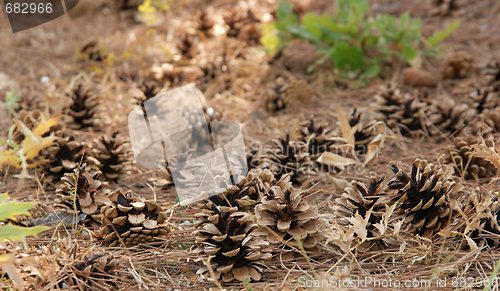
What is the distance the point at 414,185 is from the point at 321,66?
205cm

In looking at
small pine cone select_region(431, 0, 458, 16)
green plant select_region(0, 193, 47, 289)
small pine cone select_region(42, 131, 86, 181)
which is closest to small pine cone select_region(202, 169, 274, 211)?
green plant select_region(0, 193, 47, 289)

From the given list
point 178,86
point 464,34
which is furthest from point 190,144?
point 464,34

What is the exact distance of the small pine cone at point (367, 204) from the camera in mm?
2023

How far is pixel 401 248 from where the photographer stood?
6.50ft

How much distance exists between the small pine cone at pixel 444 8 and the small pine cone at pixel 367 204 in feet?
10.1

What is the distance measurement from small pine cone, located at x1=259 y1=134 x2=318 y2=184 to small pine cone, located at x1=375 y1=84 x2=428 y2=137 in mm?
630

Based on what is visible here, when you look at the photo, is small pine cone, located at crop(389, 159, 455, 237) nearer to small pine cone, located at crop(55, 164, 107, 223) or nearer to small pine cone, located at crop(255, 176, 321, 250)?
small pine cone, located at crop(255, 176, 321, 250)

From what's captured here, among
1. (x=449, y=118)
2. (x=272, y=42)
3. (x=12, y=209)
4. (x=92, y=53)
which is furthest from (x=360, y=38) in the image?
(x=12, y=209)

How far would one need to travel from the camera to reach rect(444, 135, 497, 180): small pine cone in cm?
248

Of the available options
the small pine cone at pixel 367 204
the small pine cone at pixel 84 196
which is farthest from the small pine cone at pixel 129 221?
the small pine cone at pixel 367 204

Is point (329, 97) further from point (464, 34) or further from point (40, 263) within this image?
point (40, 263)

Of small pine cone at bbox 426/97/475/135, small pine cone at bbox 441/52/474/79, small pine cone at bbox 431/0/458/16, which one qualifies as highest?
small pine cone at bbox 426/97/475/135

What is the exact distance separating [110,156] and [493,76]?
2.07 m

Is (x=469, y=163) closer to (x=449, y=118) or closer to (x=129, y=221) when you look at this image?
(x=449, y=118)
